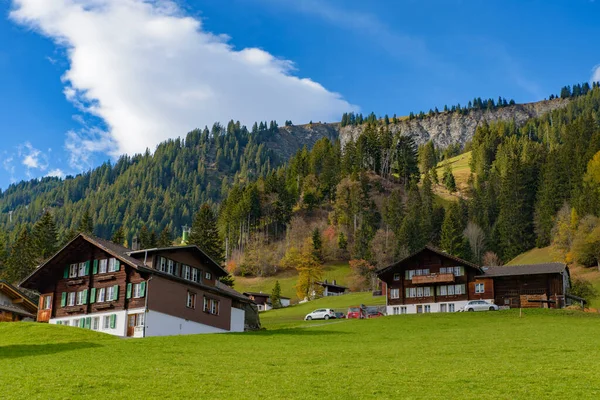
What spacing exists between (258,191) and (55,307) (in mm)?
117422

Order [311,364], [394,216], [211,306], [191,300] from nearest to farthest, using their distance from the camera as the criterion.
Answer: [311,364], [191,300], [211,306], [394,216]

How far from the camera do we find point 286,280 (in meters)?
149

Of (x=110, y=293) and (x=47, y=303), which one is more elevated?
(x=110, y=293)

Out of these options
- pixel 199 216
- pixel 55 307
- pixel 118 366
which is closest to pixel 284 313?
pixel 199 216

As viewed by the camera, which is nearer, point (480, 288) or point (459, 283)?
point (480, 288)

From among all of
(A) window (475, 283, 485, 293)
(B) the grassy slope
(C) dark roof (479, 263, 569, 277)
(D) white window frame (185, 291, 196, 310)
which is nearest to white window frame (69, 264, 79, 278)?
(D) white window frame (185, 291, 196, 310)

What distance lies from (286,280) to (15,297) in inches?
3232

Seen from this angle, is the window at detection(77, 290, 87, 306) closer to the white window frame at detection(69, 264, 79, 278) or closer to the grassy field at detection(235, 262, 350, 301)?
the white window frame at detection(69, 264, 79, 278)

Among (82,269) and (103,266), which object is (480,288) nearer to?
(103,266)

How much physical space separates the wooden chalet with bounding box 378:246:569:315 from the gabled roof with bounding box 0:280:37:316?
4511 cm

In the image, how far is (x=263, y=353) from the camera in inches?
1529

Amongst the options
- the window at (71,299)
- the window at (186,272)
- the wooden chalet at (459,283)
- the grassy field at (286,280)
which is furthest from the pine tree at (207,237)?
the window at (71,299)

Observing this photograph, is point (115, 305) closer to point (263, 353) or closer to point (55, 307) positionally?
point (55, 307)

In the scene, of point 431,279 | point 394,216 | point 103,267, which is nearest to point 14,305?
point 103,267
